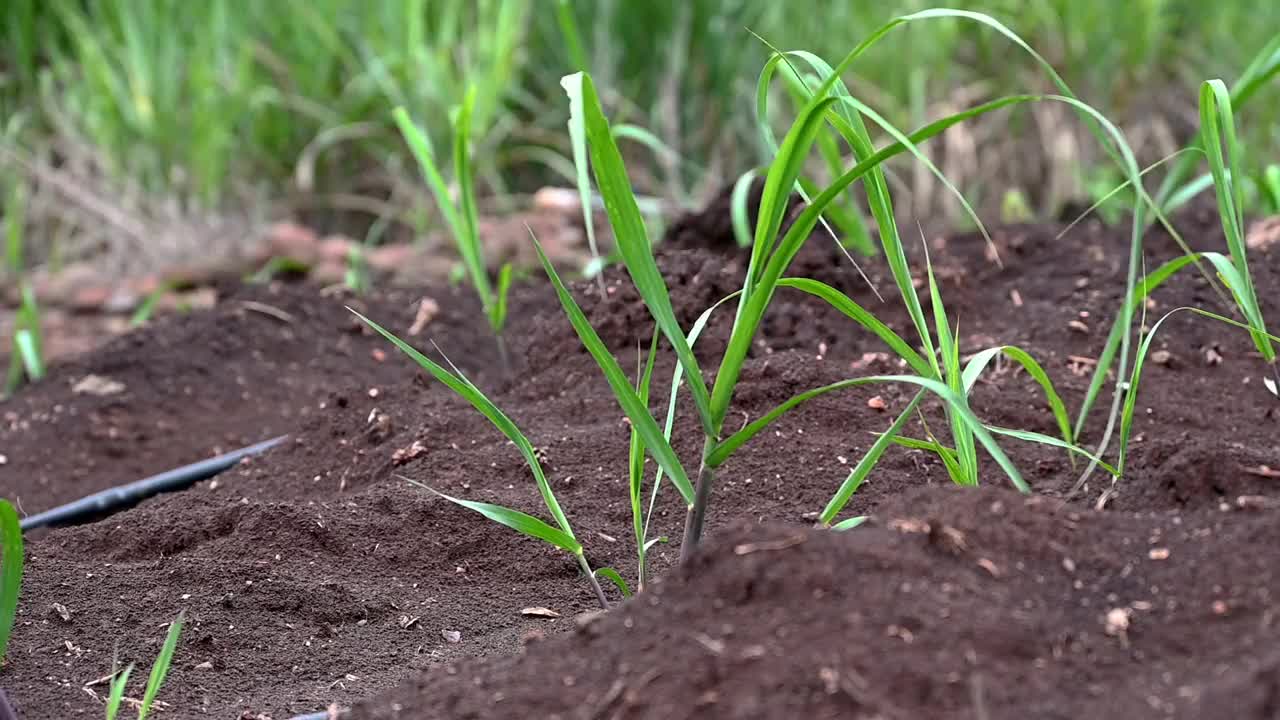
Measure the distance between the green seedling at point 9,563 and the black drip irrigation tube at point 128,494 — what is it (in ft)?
2.87

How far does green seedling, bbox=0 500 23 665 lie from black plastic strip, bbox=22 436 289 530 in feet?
2.87

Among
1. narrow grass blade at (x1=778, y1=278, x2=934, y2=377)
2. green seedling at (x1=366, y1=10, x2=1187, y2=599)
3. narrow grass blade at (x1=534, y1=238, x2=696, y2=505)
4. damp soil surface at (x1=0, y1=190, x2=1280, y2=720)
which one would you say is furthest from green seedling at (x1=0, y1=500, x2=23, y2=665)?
narrow grass blade at (x1=778, y1=278, x2=934, y2=377)

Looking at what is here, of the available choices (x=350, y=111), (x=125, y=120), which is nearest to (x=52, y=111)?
(x=125, y=120)

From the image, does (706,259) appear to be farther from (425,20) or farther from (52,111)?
(52,111)

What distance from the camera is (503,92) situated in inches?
162

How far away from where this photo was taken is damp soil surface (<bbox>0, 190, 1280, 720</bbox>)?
0.88m

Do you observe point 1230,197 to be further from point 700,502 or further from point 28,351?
point 28,351

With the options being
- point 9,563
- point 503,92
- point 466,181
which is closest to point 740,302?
point 9,563

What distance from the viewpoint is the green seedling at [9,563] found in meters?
1.14

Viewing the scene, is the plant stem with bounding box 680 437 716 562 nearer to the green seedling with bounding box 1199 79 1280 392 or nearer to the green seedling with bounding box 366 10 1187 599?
the green seedling with bounding box 366 10 1187 599

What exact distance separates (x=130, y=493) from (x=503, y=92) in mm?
2257

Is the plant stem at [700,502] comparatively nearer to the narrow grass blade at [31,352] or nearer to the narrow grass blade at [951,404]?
the narrow grass blade at [951,404]

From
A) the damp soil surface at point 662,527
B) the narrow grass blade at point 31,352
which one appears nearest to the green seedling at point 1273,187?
the damp soil surface at point 662,527

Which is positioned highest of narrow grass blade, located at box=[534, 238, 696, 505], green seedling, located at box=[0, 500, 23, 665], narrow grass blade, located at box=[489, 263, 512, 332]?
narrow grass blade, located at box=[534, 238, 696, 505]
